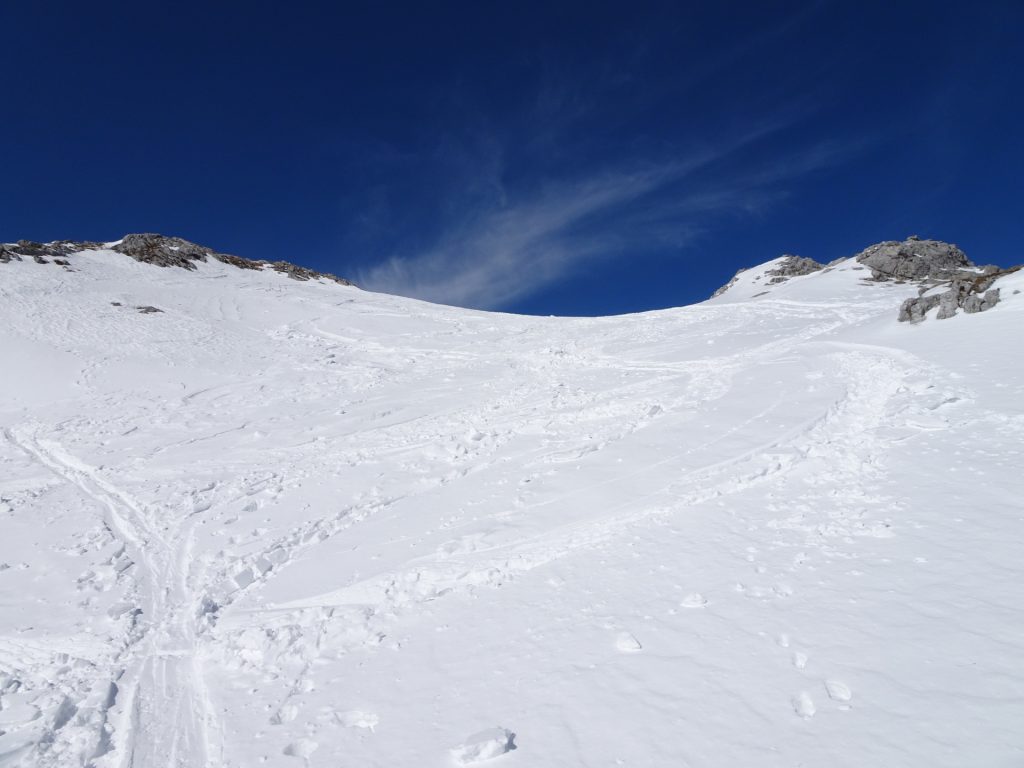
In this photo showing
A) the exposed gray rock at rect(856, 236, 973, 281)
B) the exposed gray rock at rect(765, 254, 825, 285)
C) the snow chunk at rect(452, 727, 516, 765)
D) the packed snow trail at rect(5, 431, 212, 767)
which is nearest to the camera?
the snow chunk at rect(452, 727, 516, 765)

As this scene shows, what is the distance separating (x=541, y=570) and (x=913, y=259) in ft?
146

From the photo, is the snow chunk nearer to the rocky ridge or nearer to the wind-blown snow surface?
the wind-blown snow surface

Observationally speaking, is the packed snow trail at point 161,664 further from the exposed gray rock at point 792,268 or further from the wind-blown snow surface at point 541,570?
the exposed gray rock at point 792,268

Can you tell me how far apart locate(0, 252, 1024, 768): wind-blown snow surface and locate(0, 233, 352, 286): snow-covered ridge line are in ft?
90.2

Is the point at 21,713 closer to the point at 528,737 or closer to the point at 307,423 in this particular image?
the point at 528,737

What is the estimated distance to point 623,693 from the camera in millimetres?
4969

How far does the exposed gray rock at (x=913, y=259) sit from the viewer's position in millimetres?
37312

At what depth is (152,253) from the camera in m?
44.6

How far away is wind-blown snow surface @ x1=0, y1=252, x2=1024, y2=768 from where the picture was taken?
468 centimetres

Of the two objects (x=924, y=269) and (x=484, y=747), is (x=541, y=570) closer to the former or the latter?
(x=484, y=747)

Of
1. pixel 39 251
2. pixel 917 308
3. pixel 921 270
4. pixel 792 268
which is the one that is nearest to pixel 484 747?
pixel 917 308

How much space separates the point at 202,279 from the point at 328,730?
43802 mm

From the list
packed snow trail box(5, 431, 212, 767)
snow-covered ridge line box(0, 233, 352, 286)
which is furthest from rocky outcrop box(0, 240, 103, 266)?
packed snow trail box(5, 431, 212, 767)

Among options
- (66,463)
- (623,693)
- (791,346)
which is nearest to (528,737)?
(623,693)
